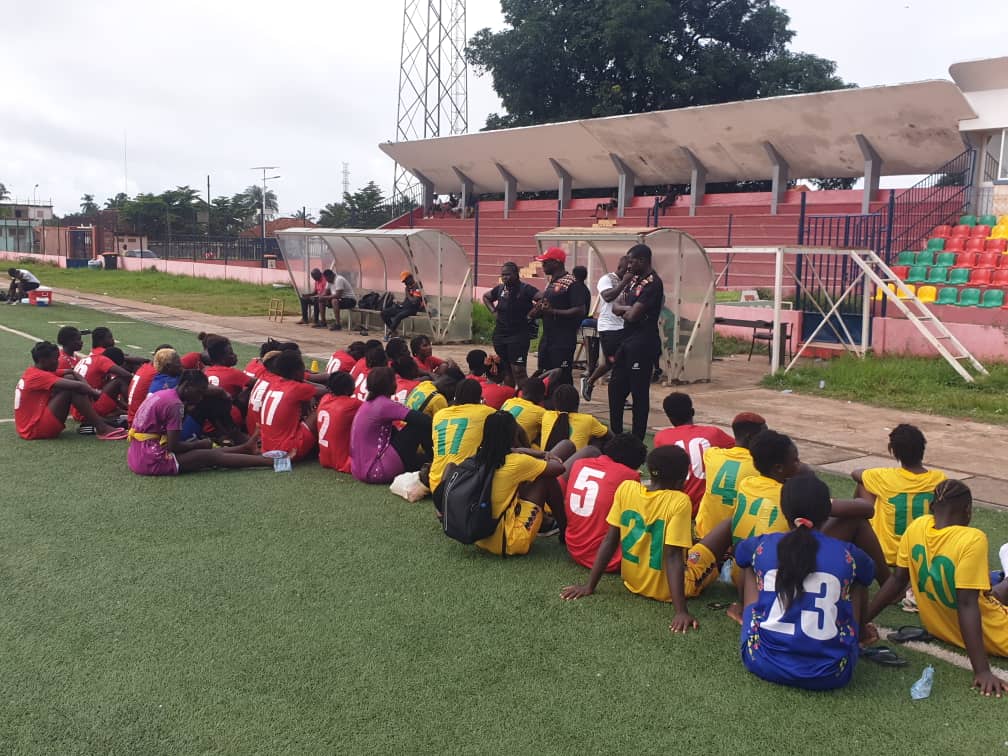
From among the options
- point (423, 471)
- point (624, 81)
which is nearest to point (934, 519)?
point (423, 471)

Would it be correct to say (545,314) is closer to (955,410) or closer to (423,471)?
(423,471)

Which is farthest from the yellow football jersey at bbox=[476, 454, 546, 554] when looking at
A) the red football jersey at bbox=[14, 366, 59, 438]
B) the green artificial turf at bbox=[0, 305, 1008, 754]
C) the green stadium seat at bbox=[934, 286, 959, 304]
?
the green stadium seat at bbox=[934, 286, 959, 304]

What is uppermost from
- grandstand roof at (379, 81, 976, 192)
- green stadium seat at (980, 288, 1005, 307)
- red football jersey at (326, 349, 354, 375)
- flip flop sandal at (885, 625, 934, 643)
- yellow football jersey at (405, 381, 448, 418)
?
grandstand roof at (379, 81, 976, 192)

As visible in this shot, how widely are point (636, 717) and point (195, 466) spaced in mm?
4554

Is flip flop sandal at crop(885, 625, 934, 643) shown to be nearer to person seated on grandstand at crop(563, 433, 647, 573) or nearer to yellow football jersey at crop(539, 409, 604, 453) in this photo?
person seated on grandstand at crop(563, 433, 647, 573)

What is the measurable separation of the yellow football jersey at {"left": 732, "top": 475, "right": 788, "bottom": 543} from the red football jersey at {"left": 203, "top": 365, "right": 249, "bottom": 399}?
15.9 feet

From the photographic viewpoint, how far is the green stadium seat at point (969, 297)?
14.3 m

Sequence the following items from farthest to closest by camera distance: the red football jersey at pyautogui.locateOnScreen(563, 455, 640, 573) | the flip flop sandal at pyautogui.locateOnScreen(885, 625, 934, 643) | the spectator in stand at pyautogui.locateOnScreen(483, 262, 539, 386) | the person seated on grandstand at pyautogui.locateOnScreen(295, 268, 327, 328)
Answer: the person seated on grandstand at pyautogui.locateOnScreen(295, 268, 327, 328)
the spectator in stand at pyautogui.locateOnScreen(483, 262, 539, 386)
the red football jersey at pyautogui.locateOnScreen(563, 455, 640, 573)
the flip flop sandal at pyautogui.locateOnScreen(885, 625, 934, 643)

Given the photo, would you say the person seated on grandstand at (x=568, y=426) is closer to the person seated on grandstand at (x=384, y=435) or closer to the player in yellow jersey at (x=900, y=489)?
the person seated on grandstand at (x=384, y=435)

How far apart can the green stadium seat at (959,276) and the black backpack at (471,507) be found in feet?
41.4

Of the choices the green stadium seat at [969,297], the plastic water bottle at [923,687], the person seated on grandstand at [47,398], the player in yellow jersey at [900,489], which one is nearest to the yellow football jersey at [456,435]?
the player in yellow jersey at [900,489]

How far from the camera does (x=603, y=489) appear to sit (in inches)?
193

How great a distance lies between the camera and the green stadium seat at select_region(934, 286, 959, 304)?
47.6 feet

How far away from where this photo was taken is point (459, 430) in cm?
577
